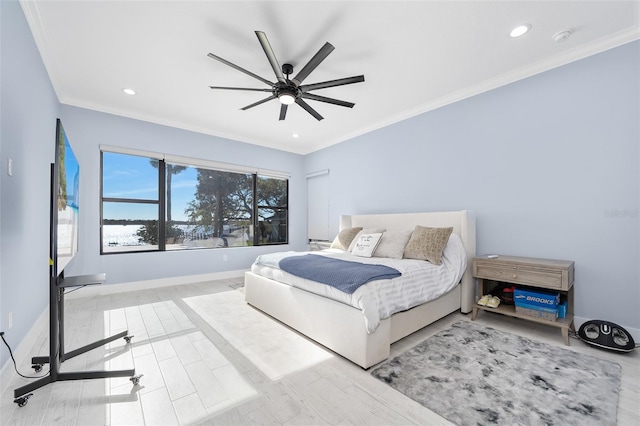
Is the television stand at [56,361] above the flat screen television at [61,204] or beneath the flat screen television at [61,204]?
beneath

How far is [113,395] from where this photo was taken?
63.7 inches

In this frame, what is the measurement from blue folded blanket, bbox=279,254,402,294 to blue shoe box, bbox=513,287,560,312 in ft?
4.20

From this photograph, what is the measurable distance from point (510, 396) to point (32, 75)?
437 centimetres

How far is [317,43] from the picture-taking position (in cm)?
245

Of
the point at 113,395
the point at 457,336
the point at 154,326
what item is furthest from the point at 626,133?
the point at 154,326

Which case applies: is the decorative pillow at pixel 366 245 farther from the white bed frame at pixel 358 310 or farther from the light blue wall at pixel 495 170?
the light blue wall at pixel 495 170

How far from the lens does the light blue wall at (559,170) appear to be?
2361 mm

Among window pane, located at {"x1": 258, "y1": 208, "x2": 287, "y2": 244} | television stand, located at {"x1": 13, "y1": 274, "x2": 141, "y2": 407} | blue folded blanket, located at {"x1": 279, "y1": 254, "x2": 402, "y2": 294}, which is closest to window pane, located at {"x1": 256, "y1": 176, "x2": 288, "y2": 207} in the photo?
window pane, located at {"x1": 258, "y1": 208, "x2": 287, "y2": 244}

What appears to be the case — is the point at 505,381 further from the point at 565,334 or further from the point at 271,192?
the point at 271,192

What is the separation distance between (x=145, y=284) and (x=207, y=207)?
1.56 metres

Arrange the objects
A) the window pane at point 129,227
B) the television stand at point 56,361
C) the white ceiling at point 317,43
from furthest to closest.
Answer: the window pane at point 129,227 → the white ceiling at point 317,43 → the television stand at point 56,361

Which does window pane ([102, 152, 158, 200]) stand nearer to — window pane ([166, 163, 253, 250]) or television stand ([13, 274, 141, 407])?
window pane ([166, 163, 253, 250])

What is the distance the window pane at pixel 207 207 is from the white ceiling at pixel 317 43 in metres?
1.39

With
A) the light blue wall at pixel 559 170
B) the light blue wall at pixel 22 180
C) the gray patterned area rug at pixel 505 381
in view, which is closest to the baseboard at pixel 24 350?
the light blue wall at pixel 22 180
